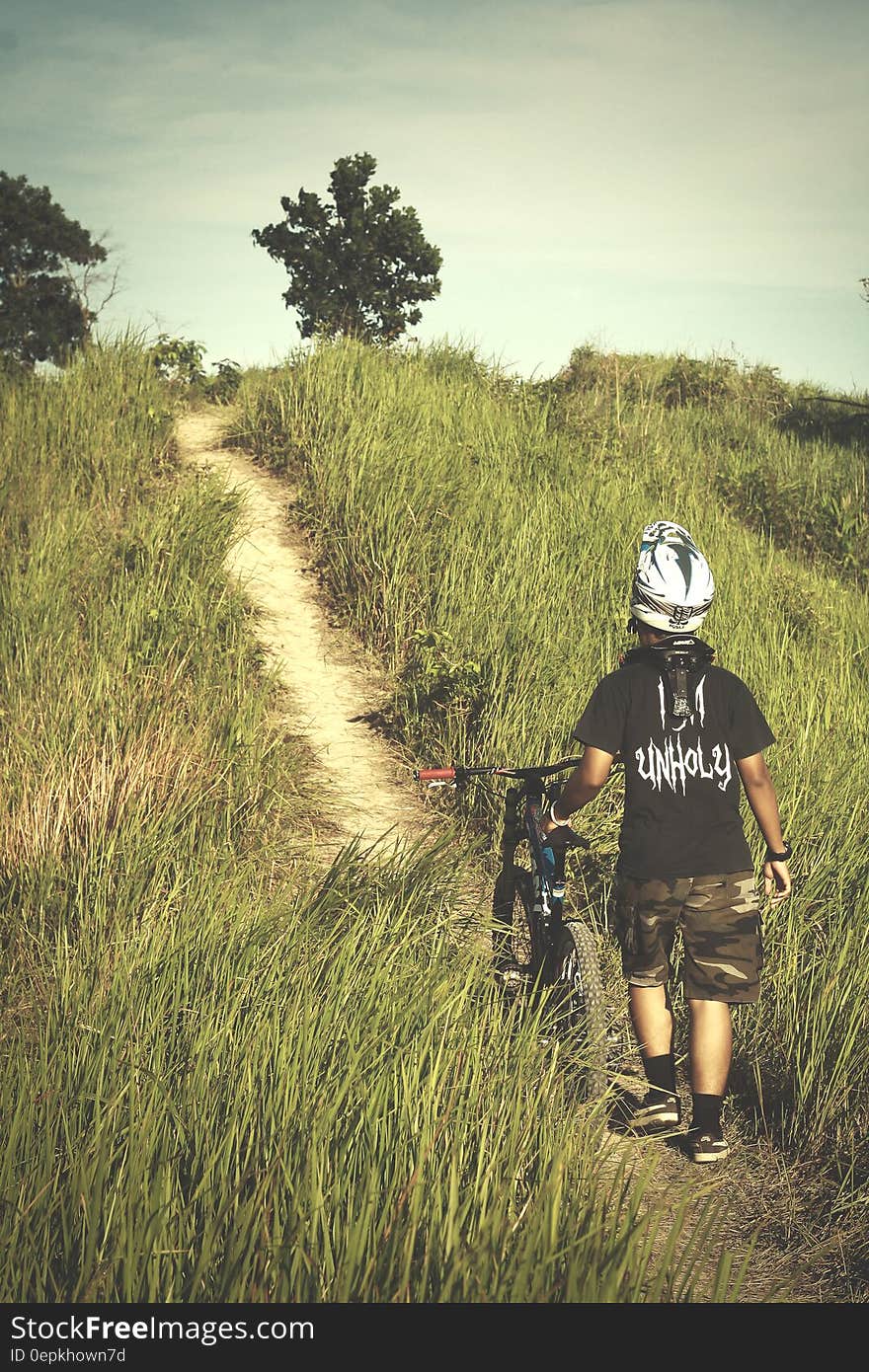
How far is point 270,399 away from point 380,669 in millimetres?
4541

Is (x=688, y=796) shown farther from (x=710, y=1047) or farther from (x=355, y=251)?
(x=355, y=251)

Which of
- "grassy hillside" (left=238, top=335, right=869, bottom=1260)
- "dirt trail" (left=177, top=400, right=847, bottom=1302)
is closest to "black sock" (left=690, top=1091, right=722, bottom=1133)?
"dirt trail" (left=177, top=400, right=847, bottom=1302)

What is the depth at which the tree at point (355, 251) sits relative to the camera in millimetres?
36719

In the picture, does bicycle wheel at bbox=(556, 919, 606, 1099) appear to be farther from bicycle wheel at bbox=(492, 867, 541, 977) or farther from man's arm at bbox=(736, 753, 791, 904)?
man's arm at bbox=(736, 753, 791, 904)

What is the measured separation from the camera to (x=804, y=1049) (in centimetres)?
334

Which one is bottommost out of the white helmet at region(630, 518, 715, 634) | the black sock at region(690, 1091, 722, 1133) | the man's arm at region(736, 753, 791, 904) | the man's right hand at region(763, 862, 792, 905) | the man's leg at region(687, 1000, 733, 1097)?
the black sock at region(690, 1091, 722, 1133)

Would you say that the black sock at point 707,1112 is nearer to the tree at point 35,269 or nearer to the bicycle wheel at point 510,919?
the bicycle wheel at point 510,919

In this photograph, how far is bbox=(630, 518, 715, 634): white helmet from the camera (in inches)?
123

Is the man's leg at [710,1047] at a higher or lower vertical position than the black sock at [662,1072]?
higher

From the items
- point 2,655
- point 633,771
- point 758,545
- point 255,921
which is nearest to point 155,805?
point 255,921

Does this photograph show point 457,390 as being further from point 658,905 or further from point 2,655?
point 658,905

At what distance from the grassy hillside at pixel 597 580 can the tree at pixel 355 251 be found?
26.7 m

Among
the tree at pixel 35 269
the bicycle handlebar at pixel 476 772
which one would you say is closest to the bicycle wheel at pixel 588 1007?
the bicycle handlebar at pixel 476 772

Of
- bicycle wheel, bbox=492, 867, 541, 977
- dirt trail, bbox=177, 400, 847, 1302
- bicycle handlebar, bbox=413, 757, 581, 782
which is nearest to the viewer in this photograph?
dirt trail, bbox=177, 400, 847, 1302
